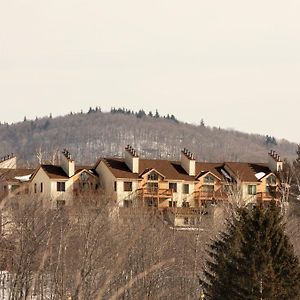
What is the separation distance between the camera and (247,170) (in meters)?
87.6

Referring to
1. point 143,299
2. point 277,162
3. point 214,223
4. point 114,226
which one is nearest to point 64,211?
point 114,226

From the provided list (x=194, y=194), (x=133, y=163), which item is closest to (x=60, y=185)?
(x=133, y=163)

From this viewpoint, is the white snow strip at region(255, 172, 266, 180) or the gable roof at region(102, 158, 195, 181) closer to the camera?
the gable roof at region(102, 158, 195, 181)

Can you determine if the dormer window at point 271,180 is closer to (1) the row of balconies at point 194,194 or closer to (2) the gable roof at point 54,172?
(1) the row of balconies at point 194,194

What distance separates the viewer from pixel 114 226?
56125 mm

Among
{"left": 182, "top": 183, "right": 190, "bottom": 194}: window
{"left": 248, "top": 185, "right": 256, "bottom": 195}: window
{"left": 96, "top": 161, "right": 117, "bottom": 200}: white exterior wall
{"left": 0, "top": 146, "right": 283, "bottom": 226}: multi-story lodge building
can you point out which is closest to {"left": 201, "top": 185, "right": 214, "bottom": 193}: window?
{"left": 0, "top": 146, "right": 283, "bottom": 226}: multi-story lodge building

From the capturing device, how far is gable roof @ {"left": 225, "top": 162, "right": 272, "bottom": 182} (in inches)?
3354

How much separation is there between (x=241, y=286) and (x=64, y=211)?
33052 mm

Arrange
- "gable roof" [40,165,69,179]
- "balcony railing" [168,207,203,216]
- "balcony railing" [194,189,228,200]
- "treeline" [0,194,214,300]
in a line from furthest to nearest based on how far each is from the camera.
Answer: "balcony railing" [194,189,228,200], "gable roof" [40,165,69,179], "balcony railing" [168,207,203,216], "treeline" [0,194,214,300]

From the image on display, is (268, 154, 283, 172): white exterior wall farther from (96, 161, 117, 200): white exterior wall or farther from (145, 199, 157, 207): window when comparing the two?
(96, 161, 117, 200): white exterior wall

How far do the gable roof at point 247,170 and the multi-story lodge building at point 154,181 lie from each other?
0.09 m

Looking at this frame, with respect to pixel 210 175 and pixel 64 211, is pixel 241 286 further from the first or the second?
pixel 210 175

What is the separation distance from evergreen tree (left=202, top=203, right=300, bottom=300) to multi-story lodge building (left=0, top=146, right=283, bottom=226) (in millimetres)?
46573

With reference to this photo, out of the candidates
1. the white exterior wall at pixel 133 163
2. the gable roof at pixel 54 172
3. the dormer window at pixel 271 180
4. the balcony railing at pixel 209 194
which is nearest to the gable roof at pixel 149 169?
the white exterior wall at pixel 133 163
